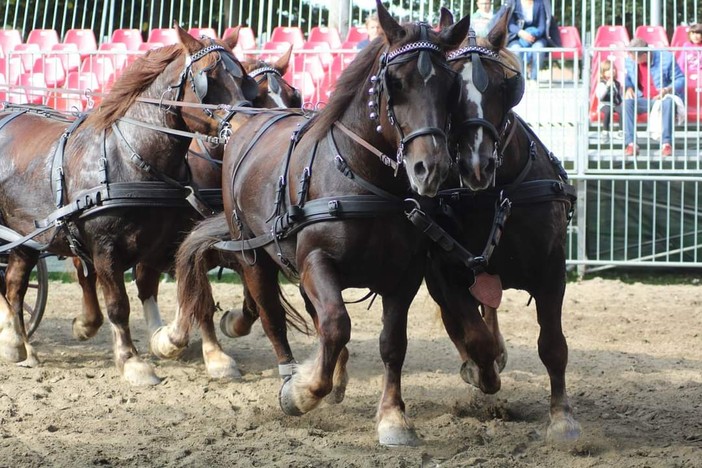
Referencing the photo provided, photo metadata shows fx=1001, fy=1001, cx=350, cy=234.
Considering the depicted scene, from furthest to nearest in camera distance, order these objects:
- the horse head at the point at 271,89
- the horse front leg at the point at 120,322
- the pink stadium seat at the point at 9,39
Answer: the pink stadium seat at the point at 9,39 < the horse head at the point at 271,89 < the horse front leg at the point at 120,322

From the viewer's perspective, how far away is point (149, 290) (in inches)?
262

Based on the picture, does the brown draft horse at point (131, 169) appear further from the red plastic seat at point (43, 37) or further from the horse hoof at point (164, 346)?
the red plastic seat at point (43, 37)

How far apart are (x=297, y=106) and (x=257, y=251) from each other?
161cm

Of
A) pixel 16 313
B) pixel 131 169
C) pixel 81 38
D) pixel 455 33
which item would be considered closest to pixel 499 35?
pixel 455 33

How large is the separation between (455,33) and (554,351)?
1.53 metres

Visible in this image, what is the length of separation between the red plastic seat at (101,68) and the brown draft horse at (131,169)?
4.70 meters

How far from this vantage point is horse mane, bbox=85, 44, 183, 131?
5.91 meters

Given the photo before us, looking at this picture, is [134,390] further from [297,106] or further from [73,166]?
[297,106]

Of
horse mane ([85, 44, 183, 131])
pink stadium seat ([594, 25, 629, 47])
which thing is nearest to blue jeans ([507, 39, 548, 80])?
pink stadium seat ([594, 25, 629, 47])

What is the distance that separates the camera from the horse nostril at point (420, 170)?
12.1 feet

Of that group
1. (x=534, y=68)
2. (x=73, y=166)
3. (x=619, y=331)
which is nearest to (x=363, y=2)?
(x=534, y=68)

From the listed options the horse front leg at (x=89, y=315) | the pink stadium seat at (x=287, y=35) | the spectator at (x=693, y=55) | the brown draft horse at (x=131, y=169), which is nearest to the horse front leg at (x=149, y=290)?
the horse front leg at (x=89, y=315)

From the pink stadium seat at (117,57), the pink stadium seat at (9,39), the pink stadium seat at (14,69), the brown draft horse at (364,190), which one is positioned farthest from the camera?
the pink stadium seat at (9,39)

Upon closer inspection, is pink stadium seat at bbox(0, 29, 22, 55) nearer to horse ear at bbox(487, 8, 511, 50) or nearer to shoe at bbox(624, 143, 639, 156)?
shoe at bbox(624, 143, 639, 156)
